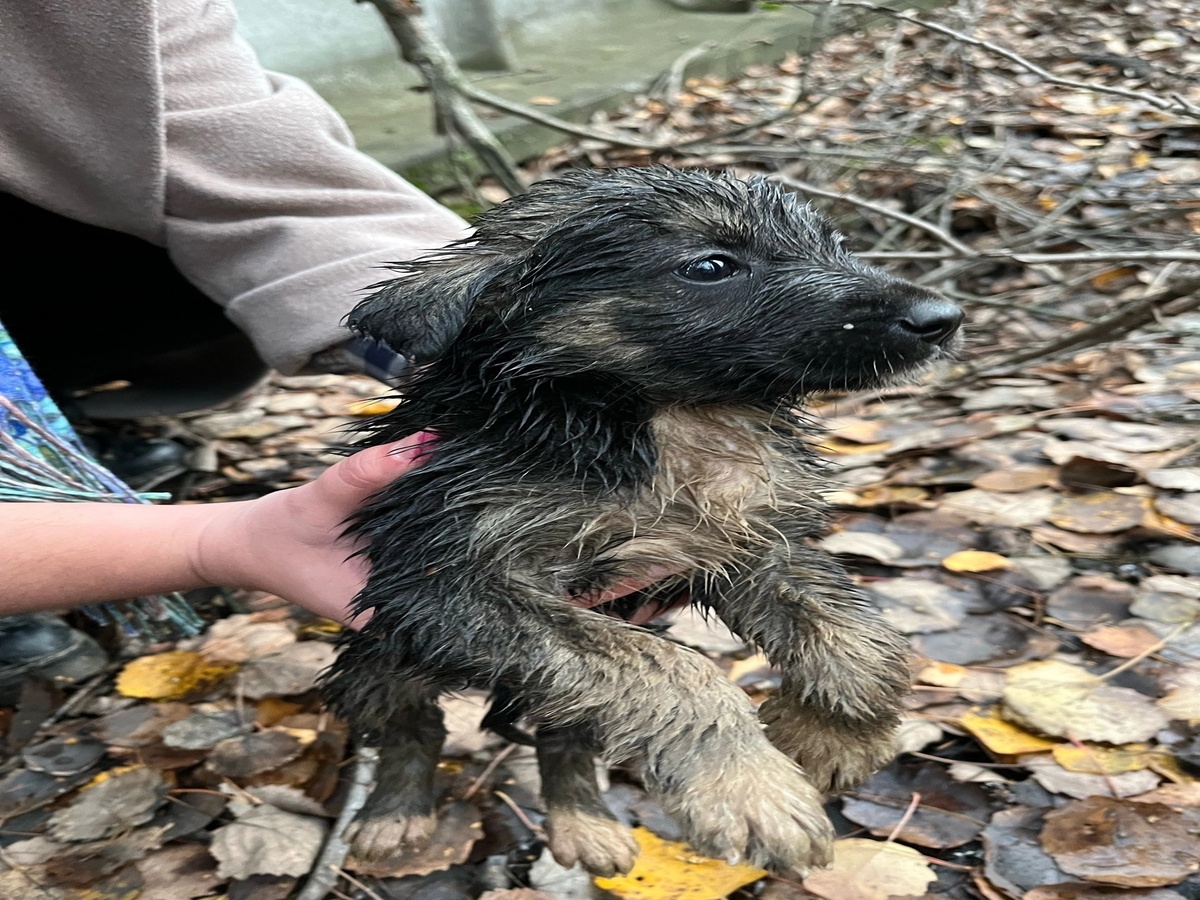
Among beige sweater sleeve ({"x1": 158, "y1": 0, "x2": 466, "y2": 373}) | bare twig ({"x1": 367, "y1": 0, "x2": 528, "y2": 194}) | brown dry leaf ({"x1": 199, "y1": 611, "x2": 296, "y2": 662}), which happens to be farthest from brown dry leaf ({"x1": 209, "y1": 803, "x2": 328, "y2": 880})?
bare twig ({"x1": 367, "y1": 0, "x2": 528, "y2": 194})

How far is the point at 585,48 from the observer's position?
987cm

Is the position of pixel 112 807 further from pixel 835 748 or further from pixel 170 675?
pixel 835 748

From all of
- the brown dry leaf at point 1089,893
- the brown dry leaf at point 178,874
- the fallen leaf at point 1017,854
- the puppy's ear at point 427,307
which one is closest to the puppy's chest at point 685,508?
the puppy's ear at point 427,307

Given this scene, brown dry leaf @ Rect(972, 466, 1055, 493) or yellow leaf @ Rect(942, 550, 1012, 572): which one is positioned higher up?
brown dry leaf @ Rect(972, 466, 1055, 493)

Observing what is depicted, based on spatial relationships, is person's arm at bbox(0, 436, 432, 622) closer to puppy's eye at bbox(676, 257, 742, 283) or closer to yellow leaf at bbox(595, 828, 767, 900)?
puppy's eye at bbox(676, 257, 742, 283)

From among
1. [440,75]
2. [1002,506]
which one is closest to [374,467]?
[1002,506]

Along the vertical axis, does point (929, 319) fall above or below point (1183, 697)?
above

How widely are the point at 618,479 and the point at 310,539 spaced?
0.77m

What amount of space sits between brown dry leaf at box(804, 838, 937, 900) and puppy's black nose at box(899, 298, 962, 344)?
1097mm

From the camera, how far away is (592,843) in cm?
234

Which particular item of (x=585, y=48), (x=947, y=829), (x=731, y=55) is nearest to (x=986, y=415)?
(x=947, y=829)

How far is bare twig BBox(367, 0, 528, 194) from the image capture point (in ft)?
16.5

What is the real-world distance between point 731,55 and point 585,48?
1385 mm

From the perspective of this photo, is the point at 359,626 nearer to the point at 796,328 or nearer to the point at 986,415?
the point at 796,328
